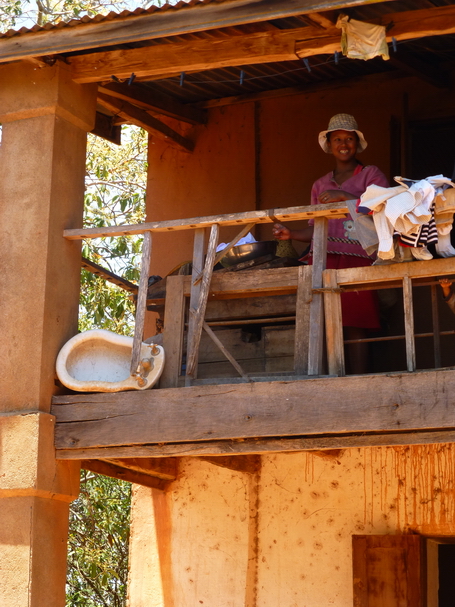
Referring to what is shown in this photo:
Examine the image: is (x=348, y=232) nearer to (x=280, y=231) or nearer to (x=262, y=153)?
(x=280, y=231)

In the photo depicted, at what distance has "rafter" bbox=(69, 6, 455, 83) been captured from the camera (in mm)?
5570

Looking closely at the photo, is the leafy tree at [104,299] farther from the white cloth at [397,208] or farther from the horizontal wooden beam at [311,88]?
the white cloth at [397,208]

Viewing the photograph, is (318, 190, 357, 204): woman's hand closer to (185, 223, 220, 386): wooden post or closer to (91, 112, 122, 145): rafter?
(185, 223, 220, 386): wooden post

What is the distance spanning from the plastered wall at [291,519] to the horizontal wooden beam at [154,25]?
115 inches

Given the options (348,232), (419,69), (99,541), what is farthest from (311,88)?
(99,541)

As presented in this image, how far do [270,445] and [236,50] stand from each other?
242cm

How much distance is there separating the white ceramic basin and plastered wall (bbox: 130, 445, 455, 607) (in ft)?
4.97

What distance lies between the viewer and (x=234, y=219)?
5727 millimetres

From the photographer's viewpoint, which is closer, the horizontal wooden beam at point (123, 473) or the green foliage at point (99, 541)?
the horizontal wooden beam at point (123, 473)

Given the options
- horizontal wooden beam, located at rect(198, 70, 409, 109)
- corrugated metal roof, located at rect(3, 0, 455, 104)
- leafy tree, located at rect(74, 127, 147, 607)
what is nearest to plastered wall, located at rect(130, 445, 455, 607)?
corrugated metal roof, located at rect(3, 0, 455, 104)

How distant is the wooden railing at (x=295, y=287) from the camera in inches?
210

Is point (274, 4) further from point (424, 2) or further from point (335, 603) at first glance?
point (335, 603)

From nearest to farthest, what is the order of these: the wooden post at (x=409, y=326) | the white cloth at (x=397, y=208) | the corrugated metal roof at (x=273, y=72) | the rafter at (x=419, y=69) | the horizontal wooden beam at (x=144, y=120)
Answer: the white cloth at (x=397, y=208), the wooden post at (x=409, y=326), the corrugated metal roof at (x=273, y=72), the rafter at (x=419, y=69), the horizontal wooden beam at (x=144, y=120)

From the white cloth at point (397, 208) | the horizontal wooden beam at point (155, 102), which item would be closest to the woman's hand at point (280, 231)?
the white cloth at point (397, 208)
